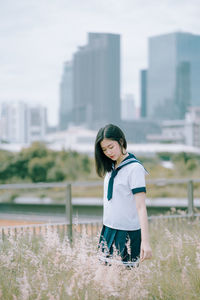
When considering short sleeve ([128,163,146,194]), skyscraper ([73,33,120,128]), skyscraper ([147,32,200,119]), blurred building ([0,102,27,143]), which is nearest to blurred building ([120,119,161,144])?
skyscraper ([73,33,120,128])

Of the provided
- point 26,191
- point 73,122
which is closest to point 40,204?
point 26,191

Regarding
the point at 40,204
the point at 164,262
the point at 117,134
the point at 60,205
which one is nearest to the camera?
the point at 117,134

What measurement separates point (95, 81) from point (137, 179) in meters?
169

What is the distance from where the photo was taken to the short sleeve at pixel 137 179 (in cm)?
293

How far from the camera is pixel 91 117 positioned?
153375 millimetres

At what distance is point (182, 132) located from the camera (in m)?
148

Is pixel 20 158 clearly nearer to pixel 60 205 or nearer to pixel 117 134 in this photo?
pixel 60 205

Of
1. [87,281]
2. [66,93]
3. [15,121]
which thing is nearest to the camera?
[87,281]

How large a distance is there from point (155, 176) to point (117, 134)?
4559cm

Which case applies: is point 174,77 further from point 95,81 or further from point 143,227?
point 143,227

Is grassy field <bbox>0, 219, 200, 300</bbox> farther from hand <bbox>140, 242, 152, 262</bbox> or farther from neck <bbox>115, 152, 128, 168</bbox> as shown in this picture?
neck <bbox>115, 152, 128, 168</bbox>

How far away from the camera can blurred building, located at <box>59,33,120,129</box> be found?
527 feet

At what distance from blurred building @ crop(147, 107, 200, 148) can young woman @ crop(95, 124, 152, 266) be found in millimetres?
138020

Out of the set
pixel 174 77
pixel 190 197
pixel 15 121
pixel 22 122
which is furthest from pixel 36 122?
pixel 190 197
